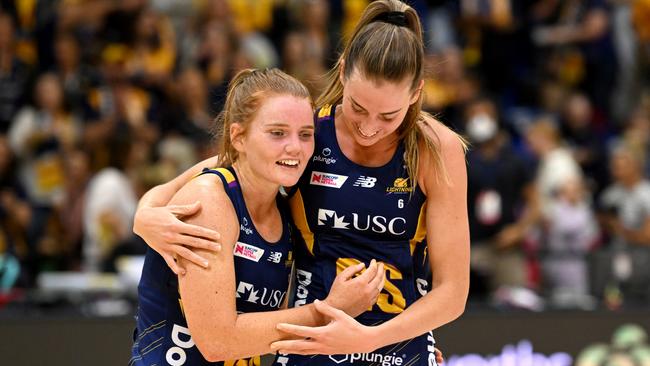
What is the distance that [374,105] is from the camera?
3504 mm

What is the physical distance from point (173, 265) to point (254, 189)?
15.3 inches

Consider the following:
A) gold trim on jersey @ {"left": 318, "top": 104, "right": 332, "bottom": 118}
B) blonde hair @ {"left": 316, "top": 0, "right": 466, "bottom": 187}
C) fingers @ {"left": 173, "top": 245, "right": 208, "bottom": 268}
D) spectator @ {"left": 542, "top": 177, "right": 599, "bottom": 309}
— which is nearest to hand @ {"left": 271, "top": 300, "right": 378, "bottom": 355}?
fingers @ {"left": 173, "top": 245, "right": 208, "bottom": 268}

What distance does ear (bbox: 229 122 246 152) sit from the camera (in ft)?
11.9

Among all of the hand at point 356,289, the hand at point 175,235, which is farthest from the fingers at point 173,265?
the hand at point 356,289

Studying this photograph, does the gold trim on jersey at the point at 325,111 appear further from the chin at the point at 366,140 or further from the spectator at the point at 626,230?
the spectator at the point at 626,230

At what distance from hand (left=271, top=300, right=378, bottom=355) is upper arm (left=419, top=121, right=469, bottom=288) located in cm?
40

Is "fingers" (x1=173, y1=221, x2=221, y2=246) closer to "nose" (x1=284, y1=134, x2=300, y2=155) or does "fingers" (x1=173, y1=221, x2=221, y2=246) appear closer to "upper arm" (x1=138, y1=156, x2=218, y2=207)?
"nose" (x1=284, y1=134, x2=300, y2=155)

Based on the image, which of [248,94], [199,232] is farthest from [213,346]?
[248,94]

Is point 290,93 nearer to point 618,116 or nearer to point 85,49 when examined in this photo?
point 85,49

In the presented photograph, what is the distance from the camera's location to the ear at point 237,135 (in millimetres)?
3639

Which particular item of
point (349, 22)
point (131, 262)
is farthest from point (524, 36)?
point (131, 262)

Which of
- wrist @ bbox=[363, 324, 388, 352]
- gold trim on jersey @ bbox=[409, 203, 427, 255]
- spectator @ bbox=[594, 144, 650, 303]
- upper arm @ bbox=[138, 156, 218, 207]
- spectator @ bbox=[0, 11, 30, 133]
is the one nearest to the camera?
wrist @ bbox=[363, 324, 388, 352]

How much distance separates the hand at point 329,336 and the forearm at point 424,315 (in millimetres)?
Answer: 59

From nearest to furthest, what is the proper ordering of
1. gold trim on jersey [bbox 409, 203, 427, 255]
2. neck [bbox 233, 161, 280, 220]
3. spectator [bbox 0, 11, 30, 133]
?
neck [bbox 233, 161, 280, 220], gold trim on jersey [bbox 409, 203, 427, 255], spectator [bbox 0, 11, 30, 133]
